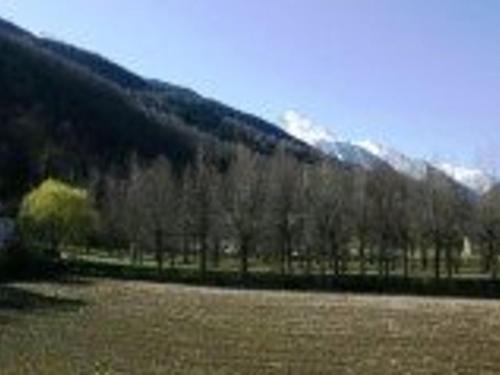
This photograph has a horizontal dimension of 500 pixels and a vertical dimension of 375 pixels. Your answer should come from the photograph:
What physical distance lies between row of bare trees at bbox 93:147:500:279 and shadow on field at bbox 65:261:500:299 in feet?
30.1

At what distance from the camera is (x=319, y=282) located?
11238 centimetres

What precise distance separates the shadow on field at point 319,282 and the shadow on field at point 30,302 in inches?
1421

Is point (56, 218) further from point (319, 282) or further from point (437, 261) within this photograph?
point (437, 261)

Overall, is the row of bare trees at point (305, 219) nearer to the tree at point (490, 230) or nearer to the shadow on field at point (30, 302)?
the tree at point (490, 230)

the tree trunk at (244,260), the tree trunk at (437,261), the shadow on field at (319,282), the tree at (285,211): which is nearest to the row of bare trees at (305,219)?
the tree at (285,211)

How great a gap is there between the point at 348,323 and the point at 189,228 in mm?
78193

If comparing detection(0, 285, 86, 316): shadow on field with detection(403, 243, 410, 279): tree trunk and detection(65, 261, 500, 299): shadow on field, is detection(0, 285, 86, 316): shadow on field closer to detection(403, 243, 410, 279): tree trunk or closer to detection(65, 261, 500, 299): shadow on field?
detection(65, 261, 500, 299): shadow on field

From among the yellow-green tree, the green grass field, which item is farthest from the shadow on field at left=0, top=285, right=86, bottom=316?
the yellow-green tree

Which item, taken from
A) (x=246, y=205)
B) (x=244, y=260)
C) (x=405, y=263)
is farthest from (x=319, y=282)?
(x=246, y=205)

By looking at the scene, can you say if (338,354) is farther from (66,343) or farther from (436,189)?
(436,189)

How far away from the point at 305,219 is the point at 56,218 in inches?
1134

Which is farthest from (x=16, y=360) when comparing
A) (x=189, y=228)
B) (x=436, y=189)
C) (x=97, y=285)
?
(x=436, y=189)

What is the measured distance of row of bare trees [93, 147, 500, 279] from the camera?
131875 mm

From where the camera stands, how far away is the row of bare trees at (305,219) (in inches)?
5192
